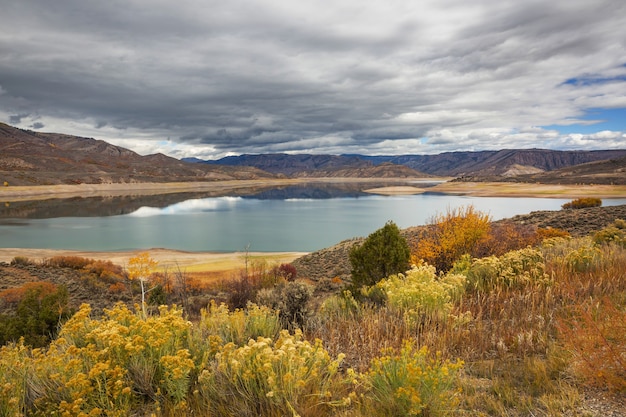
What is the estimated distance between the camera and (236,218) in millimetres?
63750

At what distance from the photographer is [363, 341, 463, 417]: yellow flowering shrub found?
2990 mm

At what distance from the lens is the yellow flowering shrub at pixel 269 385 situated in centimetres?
321

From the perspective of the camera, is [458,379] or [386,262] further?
[386,262]

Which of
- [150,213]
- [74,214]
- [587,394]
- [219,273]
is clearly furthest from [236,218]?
[587,394]

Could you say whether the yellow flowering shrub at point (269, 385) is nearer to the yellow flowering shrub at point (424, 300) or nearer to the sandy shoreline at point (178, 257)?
the yellow flowering shrub at point (424, 300)

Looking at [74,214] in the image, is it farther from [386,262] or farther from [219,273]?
[386,262]

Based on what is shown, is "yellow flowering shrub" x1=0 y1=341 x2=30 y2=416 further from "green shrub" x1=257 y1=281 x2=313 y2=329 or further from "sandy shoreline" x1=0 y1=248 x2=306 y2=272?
"sandy shoreline" x1=0 y1=248 x2=306 y2=272

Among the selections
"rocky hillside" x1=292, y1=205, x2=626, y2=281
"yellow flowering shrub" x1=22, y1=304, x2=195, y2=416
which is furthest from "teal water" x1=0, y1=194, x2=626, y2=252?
"yellow flowering shrub" x1=22, y1=304, x2=195, y2=416

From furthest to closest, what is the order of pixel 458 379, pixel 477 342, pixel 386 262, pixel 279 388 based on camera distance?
pixel 386 262 < pixel 477 342 < pixel 458 379 < pixel 279 388

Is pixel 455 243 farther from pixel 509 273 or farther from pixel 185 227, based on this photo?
pixel 185 227

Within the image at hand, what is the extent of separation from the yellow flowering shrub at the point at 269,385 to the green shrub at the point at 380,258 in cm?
1023

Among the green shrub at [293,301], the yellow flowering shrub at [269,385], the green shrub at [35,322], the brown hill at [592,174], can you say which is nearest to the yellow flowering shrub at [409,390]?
the yellow flowering shrub at [269,385]

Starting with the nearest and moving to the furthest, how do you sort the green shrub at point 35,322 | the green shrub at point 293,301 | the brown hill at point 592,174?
1. the green shrub at point 293,301
2. the green shrub at point 35,322
3. the brown hill at point 592,174

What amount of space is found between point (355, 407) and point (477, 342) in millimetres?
2129
